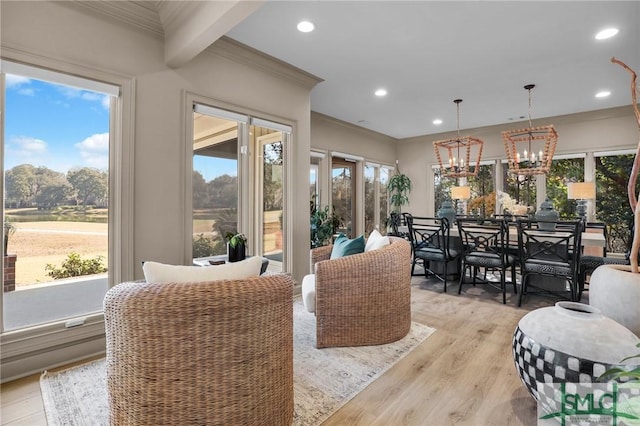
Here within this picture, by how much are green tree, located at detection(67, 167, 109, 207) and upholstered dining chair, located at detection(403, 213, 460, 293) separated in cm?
367

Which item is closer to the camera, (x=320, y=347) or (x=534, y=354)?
(x=534, y=354)

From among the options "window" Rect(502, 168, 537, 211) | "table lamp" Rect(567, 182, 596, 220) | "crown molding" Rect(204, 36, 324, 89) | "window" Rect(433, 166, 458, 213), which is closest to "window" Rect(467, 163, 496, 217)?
"window" Rect(502, 168, 537, 211)

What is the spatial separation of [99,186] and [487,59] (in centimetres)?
408

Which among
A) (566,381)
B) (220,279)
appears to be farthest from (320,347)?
(566,381)

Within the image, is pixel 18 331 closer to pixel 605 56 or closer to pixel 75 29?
pixel 75 29

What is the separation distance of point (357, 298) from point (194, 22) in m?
2.50

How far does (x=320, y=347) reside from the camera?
99.8 inches

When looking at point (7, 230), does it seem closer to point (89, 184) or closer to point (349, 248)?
point (89, 184)

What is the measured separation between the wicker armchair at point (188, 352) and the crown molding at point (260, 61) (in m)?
2.59

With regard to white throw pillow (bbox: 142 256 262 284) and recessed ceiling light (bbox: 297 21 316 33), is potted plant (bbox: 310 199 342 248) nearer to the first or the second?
recessed ceiling light (bbox: 297 21 316 33)

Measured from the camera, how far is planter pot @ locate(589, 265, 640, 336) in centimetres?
165

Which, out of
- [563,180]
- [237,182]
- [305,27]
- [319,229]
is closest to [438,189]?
[563,180]

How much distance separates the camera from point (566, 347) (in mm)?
1460

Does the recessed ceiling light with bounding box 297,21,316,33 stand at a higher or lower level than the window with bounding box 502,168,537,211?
higher
